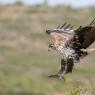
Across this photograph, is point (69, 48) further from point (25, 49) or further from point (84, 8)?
point (84, 8)

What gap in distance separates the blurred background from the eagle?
6.66 meters

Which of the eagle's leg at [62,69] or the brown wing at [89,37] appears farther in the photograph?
the eagle's leg at [62,69]

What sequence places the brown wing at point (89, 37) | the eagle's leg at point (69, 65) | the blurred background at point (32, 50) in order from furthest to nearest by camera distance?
the blurred background at point (32, 50) < the eagle's leg at point (69, 65) < the brown wing at point (89, 37)

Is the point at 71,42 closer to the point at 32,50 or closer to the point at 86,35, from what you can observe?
the point at 86,35

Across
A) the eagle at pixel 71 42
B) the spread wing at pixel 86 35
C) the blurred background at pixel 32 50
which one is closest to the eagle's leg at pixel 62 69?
the eagle at pixel 71 42

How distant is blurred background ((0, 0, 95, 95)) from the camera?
22953 millimetres

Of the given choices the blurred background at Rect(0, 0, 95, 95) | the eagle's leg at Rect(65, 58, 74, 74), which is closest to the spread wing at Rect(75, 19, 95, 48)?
the eagle's leg at Rect(65, 58, 74, 74)

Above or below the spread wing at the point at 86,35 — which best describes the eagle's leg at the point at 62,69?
below

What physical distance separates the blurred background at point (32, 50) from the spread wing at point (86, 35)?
22.1 feet

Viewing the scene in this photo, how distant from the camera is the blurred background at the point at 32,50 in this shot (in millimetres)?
22953

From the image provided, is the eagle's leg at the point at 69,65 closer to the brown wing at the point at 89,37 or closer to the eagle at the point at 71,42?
the eagle at the point at 71,42

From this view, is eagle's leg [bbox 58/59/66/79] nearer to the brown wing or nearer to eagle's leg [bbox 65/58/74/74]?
eagle's leg [bbox 65/58/74/74]

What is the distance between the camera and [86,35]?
527 cm

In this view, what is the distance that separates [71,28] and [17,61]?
73.0 feet
